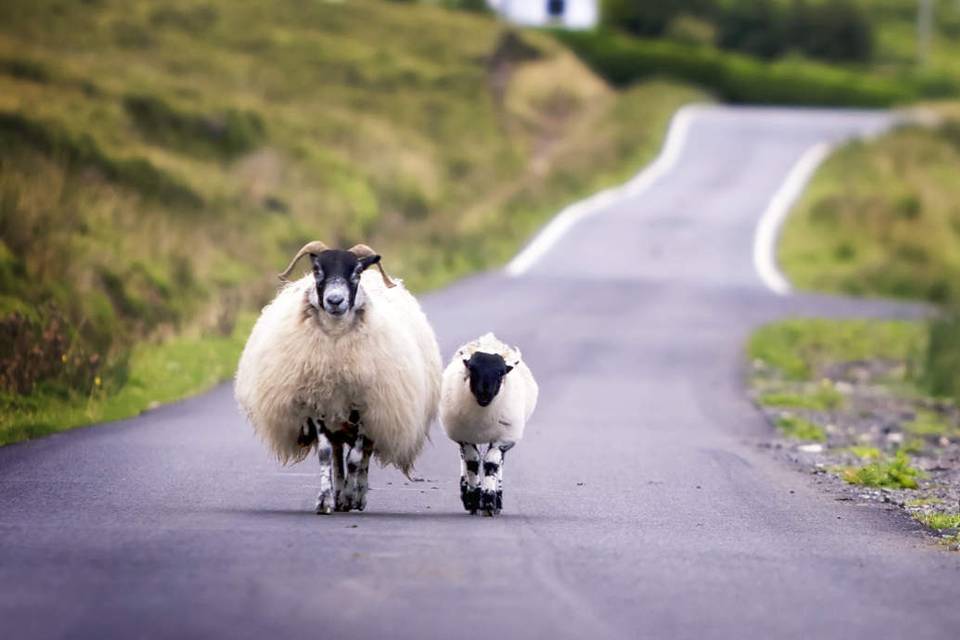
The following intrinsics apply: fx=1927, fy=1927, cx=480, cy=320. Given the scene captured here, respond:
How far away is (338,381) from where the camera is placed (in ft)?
40.5

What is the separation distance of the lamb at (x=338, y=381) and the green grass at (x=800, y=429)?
6425mm

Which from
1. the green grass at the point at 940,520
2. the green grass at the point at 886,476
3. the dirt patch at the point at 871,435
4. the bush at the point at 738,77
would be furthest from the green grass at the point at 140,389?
the bush at the point at 738,77

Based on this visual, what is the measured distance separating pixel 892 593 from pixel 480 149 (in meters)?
46.8

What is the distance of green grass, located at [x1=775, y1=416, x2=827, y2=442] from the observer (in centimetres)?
1834

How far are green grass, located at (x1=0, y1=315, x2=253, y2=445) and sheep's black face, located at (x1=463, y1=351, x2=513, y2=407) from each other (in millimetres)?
4828

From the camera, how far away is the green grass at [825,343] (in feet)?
82.4

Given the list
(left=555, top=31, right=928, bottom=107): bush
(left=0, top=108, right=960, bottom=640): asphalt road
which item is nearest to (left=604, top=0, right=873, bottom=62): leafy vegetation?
(left=555, top=31, right=928, bottom=107): bush

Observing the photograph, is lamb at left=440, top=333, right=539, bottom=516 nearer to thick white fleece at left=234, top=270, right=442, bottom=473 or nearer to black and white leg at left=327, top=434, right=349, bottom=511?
thick white fleece at left=234, top=270, right=442, bottom=473

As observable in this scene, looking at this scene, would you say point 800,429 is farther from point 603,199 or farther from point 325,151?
point 603,199

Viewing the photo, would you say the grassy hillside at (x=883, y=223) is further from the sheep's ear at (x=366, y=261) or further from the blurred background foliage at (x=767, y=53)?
the sheep's ear at (x=366, y=261)

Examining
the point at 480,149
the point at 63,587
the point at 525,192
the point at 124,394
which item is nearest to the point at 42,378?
the point at 124,394

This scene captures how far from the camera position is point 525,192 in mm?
46969

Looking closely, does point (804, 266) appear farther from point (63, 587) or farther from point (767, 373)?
point (63, 587)

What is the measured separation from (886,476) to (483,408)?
13.1 ft
